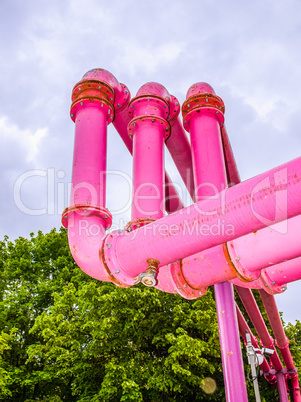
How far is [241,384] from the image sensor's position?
5.24 m

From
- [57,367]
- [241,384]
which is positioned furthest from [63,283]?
[241,384]

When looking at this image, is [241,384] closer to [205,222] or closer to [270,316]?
[205,222]

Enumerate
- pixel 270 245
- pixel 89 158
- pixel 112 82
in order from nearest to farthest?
pixel 270 245
pixel 89 158
pixel 112 82

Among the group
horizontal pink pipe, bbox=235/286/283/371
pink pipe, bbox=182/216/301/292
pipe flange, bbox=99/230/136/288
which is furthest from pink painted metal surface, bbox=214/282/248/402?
horizontal pink pipe, bbox=235/286/283/371

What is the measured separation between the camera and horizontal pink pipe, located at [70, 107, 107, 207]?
15.2 feet

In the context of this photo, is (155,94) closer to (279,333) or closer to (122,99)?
(122,99)

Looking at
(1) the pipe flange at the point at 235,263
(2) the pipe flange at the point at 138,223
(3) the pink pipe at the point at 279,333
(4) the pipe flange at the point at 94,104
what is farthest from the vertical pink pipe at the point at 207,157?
(3) the pink pipe at the point at 279,333

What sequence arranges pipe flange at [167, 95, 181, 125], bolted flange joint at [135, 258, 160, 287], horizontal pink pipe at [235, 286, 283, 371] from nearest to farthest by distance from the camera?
bolted flange joint at [135, 258, 160, 287] < pipe flange at [167, 95, 181, 125] < horizontal pink pipe at [235, 286, 283, 371]

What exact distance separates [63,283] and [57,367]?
367cm

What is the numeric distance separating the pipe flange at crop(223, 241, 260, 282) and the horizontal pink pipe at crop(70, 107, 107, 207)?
1.72 metres

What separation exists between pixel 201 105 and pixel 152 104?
842 millimetres

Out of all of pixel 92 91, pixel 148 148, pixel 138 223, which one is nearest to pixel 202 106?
pixel 148 148

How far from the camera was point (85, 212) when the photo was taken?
4539 mm

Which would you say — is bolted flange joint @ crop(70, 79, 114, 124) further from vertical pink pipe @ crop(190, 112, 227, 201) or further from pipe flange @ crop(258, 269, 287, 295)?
pipe flange @ crop(258, 269, 287, 295)
